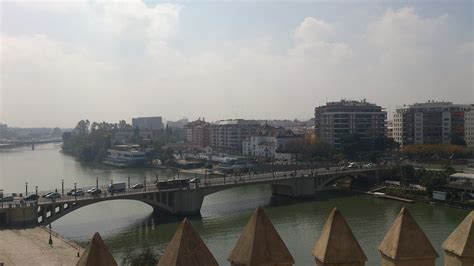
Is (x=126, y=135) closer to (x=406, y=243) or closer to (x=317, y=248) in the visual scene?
(x=317, y=248)

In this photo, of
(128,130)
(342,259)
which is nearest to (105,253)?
(342,259)

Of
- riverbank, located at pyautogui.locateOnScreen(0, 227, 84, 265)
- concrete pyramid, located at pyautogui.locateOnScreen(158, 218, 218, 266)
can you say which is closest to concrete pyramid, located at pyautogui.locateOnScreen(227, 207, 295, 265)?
concrete pyramid, located at pyautogui.locateOnScreen(158, 218, 218, 266)

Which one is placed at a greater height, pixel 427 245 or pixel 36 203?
pixel 427 245

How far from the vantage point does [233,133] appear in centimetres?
9100

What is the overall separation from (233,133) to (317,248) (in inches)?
3304

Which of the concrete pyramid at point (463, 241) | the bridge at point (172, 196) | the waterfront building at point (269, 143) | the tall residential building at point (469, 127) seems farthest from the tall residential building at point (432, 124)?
the concrete pyramid at point (463, 241)

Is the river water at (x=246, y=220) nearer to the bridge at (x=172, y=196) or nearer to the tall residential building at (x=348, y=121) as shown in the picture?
the bridge at (x=172, y=196)

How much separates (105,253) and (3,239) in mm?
21980

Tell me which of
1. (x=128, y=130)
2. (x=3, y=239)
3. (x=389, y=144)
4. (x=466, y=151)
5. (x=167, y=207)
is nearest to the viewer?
(x=3, y=239)

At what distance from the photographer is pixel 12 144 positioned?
15450cm

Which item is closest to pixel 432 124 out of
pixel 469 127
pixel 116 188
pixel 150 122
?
pixel 469 127

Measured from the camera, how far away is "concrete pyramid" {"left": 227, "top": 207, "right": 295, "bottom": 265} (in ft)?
22.5

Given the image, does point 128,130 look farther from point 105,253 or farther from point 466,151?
point 105,253

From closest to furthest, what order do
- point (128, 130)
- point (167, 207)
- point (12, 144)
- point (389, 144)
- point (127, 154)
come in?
point (167, 207) → point (389, 144) → point (127, 154) → point (128, 130) → point (12, 144)
